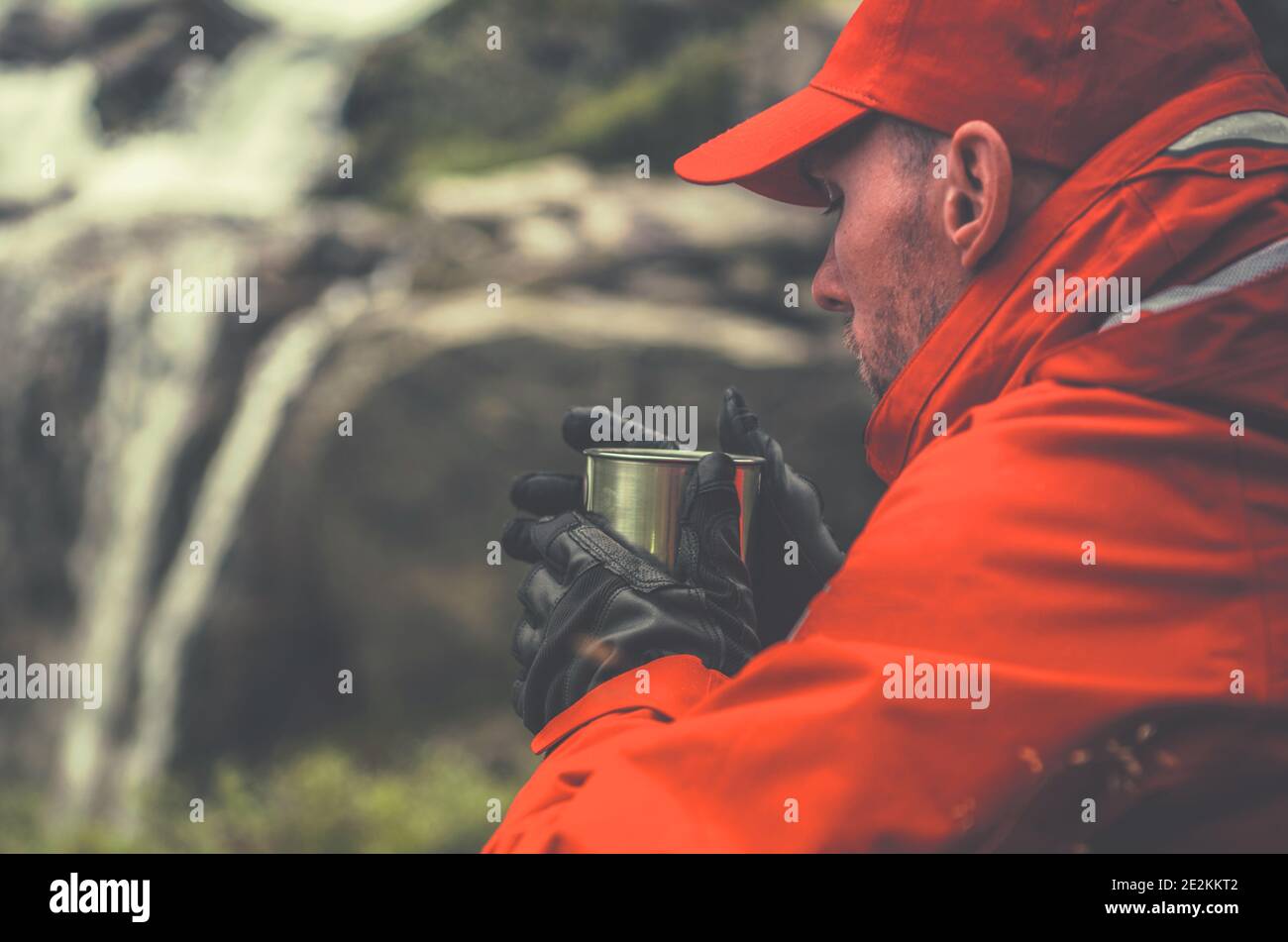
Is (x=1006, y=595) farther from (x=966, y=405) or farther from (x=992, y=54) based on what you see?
(x=992, y=54)

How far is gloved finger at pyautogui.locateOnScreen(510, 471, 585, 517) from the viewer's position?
7.18 feet

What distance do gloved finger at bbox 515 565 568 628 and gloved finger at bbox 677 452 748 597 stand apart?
19 centimetres

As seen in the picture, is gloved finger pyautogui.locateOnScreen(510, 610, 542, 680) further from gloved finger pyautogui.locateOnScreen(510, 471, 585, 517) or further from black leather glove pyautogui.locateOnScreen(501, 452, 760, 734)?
gloved finger pyautogui.locateOnScreen(510, 471, 585, 517)

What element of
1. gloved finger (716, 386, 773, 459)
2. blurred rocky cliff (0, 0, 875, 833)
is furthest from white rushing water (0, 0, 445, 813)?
gloved finger (716, 386, 773, 459)

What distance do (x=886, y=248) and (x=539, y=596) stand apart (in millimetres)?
719

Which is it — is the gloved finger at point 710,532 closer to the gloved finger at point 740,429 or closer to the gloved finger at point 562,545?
the gloved finger at point 562,545

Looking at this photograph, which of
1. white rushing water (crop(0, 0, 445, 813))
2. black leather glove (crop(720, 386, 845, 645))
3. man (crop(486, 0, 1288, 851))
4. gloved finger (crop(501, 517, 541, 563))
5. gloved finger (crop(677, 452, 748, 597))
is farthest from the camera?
white rushing water (crop(0, 0, 445, 813))

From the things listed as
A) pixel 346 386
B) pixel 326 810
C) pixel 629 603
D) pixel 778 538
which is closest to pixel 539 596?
pixel 629 603

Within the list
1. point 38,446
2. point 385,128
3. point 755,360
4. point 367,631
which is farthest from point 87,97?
point 755,360

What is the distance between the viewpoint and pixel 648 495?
200 cm

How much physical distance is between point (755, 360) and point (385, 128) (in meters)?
8.42

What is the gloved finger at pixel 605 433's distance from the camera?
220cm

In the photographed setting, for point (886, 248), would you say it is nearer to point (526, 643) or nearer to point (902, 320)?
point (902, 320)

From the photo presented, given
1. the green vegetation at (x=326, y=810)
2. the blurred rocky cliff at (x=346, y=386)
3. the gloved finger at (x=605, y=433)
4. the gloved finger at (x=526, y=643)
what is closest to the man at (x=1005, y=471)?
the gloved finger at (x=526, y=643)
